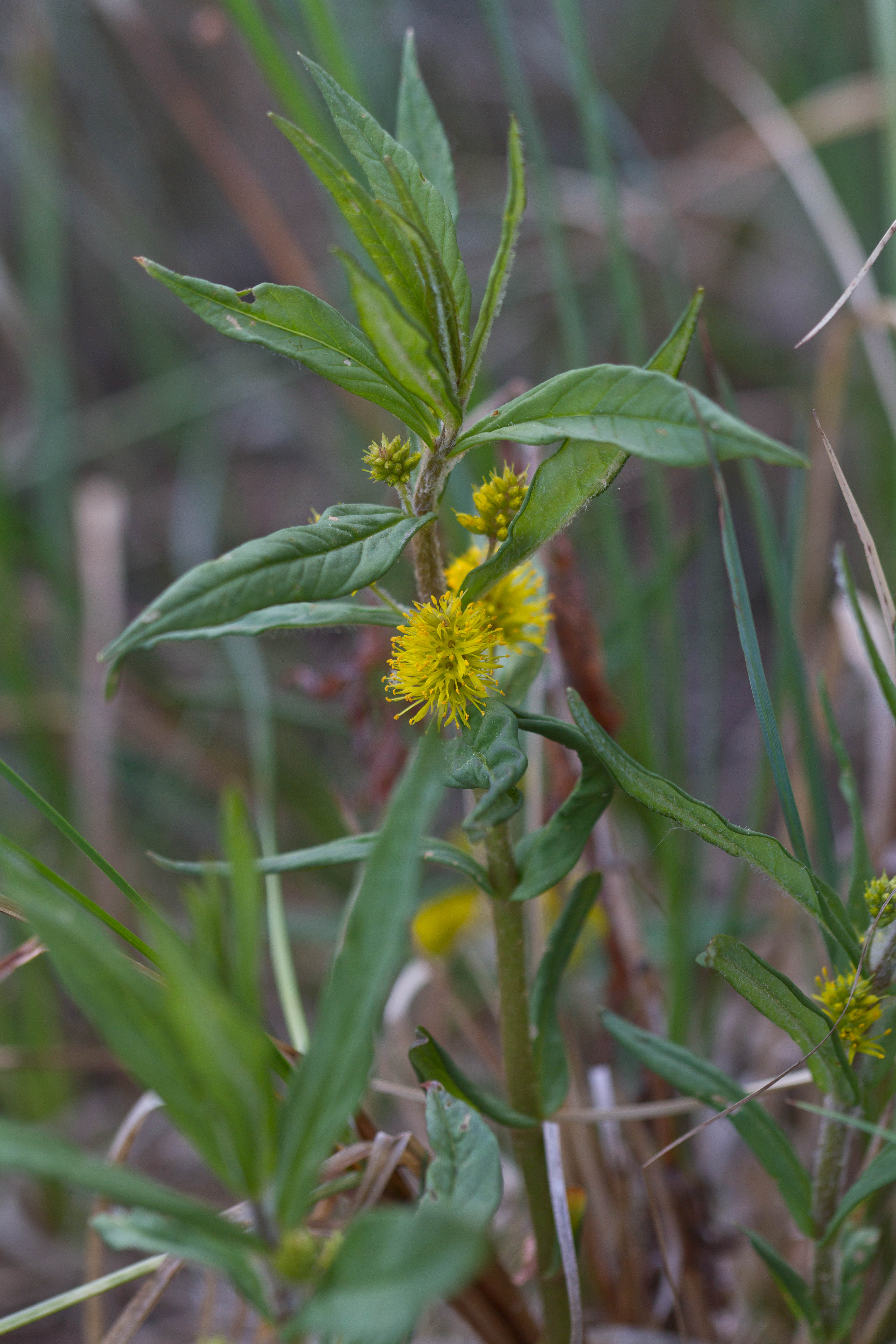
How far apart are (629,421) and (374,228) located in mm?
167

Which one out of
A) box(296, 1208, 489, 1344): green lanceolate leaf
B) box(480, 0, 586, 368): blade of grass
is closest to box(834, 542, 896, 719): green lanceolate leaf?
box(296, 1208, 489, 1344): green lanceolate leaf

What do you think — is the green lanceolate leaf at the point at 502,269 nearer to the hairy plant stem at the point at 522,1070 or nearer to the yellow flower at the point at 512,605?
the yellow flower at the point at 512,605

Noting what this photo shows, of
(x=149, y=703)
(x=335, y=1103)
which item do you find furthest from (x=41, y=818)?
(x=335, y=1103)

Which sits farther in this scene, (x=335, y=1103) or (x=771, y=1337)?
(x=771, y=1337)

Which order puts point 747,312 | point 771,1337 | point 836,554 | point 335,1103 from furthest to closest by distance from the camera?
point 747,312, point 771,1337, point 836,554, point 335,1103

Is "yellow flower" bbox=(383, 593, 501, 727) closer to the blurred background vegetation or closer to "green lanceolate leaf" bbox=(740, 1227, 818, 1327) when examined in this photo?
the blurred background vegetation

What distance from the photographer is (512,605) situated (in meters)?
0.58

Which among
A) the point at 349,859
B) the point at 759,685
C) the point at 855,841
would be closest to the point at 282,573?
the point at 349,859

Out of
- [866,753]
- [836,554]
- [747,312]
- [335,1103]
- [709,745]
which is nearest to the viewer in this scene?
[335,1103]

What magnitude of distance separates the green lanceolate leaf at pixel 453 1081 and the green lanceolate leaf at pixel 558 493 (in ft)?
0.91

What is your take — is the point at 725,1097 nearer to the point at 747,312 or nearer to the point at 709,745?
the point at 709,745

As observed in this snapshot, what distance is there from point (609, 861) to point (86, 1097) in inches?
44.6

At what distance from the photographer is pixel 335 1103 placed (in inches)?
15.6

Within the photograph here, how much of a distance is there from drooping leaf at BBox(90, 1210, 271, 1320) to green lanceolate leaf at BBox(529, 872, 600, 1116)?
0.89ft
